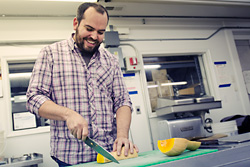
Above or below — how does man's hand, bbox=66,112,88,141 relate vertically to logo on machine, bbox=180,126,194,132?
above

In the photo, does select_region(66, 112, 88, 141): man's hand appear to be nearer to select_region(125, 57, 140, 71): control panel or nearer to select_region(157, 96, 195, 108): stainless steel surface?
select_region(157, 96, 195, 108): stainless steel surface

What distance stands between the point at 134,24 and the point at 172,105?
4.49 feet

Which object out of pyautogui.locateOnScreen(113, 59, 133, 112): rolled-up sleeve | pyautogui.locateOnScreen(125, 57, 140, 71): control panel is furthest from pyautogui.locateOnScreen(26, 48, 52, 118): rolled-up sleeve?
pyautogui.locateOnScreen(125, 57, 140, 71): control panel

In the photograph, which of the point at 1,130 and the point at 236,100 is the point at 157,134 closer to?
the point at 236,100

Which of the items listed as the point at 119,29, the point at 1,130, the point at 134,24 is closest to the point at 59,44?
the point at 1,130

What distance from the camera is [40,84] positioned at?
1.18 m

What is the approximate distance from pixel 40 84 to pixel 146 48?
2543 millimetres

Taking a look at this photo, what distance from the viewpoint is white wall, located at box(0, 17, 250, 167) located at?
2.83m

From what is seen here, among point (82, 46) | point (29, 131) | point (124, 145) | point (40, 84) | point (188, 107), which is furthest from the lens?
point (188, 107)

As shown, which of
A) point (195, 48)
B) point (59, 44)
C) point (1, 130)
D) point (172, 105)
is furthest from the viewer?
point (195, 48)

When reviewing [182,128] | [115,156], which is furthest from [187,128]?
[115,156]

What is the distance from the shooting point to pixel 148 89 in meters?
3.56

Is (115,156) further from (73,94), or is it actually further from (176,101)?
(176,101)

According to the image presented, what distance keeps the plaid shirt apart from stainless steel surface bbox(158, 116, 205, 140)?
5.62ft
